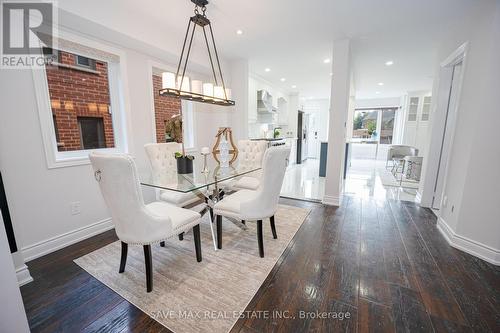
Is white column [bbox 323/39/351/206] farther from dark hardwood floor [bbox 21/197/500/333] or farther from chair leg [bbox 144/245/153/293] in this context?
chair leg [bbox 144/245/153/293]

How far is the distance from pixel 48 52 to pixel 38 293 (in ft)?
7.52

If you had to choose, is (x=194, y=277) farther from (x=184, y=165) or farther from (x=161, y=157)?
(x=161, y=157)

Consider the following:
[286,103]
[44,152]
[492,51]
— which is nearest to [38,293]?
[44,152]

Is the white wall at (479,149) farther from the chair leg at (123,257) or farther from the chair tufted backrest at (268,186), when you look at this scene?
the chair leg at (123,257)

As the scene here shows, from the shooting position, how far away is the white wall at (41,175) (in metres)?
1.83

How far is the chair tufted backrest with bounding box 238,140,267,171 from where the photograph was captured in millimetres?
3186

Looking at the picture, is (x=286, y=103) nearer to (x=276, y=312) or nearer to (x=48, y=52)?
(x=48, y=52)

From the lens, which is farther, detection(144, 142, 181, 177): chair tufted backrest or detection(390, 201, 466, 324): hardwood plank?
detection(144, 142, 181, 177): chair tufted backrest

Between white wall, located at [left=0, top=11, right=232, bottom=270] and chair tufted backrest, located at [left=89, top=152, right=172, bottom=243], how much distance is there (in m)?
1.08

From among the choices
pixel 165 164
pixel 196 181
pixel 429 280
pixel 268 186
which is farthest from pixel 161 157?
pixel 429 280

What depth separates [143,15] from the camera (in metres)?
2.46

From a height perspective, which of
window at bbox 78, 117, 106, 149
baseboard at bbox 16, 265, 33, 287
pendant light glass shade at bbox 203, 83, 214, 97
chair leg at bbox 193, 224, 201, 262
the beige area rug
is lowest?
the beige area rug

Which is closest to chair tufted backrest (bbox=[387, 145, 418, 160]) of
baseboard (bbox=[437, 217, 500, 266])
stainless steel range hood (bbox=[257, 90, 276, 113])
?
stainless steel range hood (bbox=[257, 90, 276, 113])

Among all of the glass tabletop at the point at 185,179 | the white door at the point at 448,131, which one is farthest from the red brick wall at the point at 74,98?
the white door at the point at 448,131
